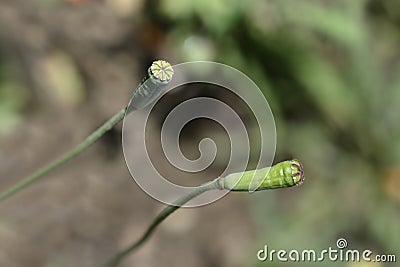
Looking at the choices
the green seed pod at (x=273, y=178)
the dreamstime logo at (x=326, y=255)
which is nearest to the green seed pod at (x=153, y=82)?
the green seed pod at (x=273, y=178)

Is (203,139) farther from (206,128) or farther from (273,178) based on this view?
(273,178)

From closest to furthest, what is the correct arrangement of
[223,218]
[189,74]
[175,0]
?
1. [175,0]
2. [189,74]
3. [223,218]

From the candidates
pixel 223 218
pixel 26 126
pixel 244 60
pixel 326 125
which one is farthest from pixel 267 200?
pixel 26 126

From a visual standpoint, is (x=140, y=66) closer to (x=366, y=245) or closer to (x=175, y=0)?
(x=175, y=0)

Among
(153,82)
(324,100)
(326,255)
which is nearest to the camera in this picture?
(153,82)

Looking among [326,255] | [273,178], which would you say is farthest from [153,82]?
[326,255]

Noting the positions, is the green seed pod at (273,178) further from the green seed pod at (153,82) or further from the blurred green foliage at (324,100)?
the blurred green foliage at (324,100)
